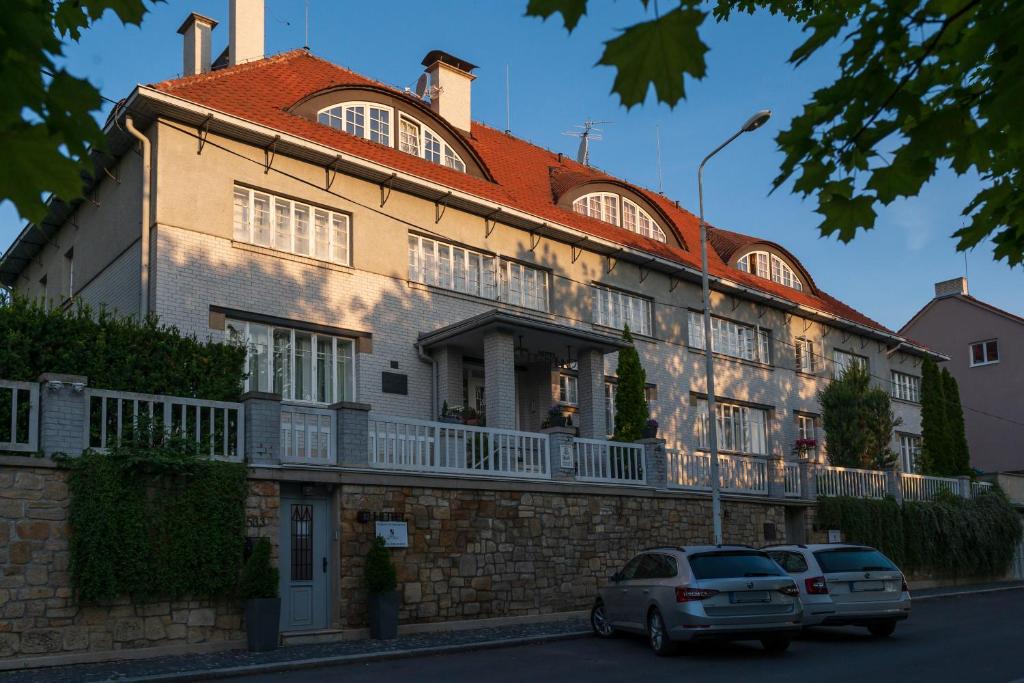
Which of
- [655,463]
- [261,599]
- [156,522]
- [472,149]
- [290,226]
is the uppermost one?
[472,149]

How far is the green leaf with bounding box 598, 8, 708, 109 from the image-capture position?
3652 mm

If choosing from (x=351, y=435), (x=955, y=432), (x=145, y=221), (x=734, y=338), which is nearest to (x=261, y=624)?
(x=351, y=435)

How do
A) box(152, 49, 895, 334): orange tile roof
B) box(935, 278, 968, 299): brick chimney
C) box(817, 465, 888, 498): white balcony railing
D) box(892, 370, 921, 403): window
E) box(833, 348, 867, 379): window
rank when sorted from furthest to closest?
box(935, 278, 968, 299): brick chimney
box(892, 370, 921, 403): window
box(833, 348, 867, 379): window
box(817, 465, 888, 498): white balcony railing
box(152, 49, 895, 334): orange tile roof

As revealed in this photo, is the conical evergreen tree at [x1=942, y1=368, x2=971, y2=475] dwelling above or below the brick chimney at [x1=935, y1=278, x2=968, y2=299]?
below

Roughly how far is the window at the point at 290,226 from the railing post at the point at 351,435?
471 centimetres

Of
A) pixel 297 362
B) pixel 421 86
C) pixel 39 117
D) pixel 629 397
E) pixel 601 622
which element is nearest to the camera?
pixel 39 117

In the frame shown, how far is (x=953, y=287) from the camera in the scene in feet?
161

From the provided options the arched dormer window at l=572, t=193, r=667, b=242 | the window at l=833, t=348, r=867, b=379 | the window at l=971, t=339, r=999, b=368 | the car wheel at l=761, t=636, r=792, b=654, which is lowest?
the car wheel at l=761, t=636, r=792, b=654

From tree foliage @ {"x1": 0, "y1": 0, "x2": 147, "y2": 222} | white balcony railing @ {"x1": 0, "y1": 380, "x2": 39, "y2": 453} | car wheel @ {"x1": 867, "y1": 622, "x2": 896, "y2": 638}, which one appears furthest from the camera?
car wheel @ {"x1": 867, "y1": 622, "x2": 896, "y2": 638}

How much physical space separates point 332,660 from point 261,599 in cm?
163

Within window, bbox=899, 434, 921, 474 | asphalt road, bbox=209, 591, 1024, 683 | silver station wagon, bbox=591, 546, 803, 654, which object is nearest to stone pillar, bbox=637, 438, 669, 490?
asphalt road, bbox=209, 591, 1024, 683

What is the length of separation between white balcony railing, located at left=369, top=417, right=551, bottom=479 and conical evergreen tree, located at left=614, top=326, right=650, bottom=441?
425 centimetres

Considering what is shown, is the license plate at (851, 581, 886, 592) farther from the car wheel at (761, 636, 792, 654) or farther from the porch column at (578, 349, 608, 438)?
the porch column at (578, 349, 608, 438)

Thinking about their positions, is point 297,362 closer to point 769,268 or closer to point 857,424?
point 857,424
